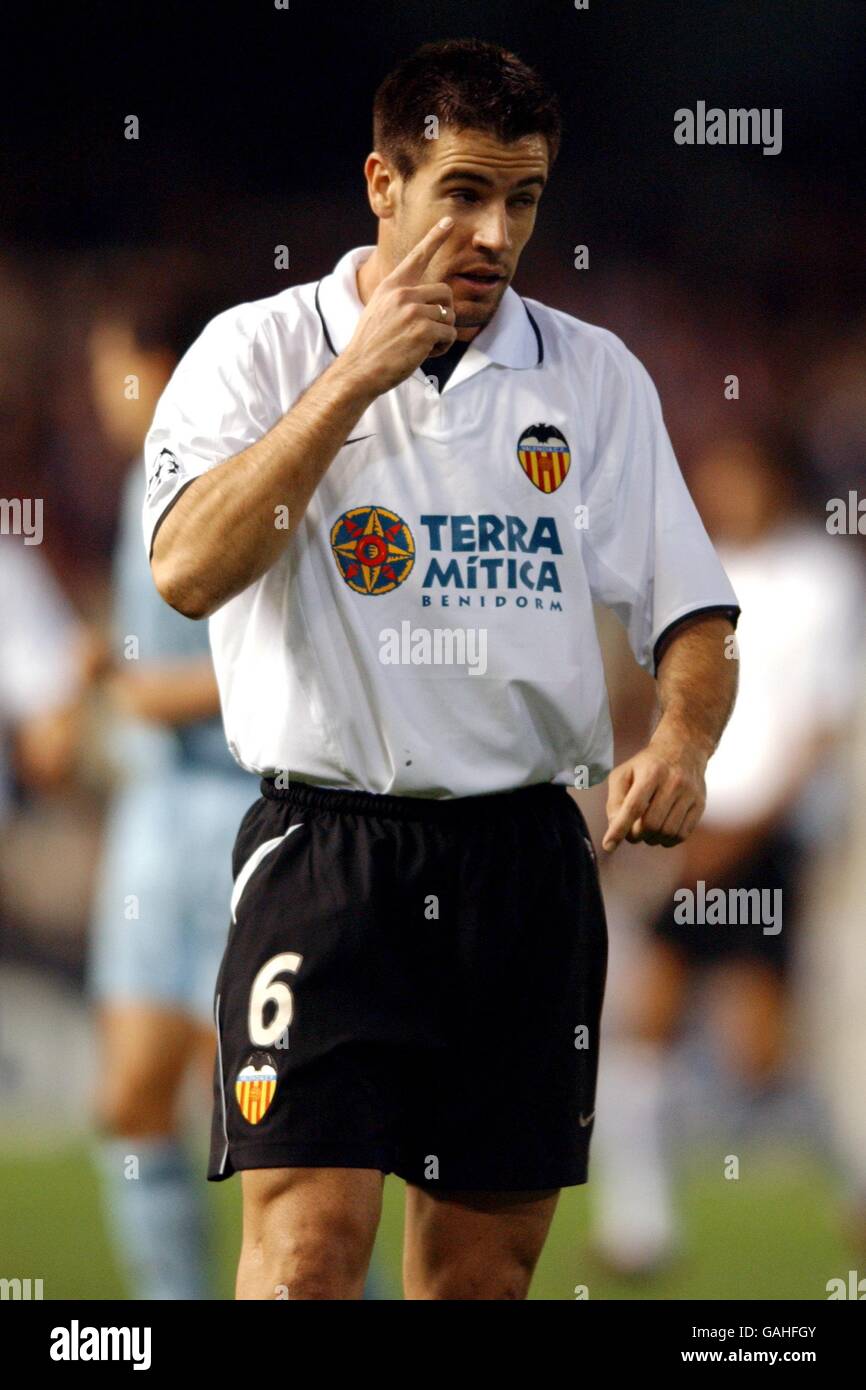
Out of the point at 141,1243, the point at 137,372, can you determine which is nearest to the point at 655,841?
the point at 141,1243

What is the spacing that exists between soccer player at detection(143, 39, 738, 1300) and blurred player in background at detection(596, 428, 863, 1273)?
1881 mm

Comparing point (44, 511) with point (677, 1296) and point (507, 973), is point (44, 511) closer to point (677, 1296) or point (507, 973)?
point (677, 1296)

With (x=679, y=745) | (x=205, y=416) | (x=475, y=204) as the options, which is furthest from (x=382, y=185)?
(x=679, y=745)

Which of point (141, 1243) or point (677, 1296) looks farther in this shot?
point (677, 1296)

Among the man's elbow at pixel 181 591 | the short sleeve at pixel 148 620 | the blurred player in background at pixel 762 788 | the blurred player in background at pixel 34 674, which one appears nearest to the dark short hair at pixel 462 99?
the man's elbow at pixel 181 591

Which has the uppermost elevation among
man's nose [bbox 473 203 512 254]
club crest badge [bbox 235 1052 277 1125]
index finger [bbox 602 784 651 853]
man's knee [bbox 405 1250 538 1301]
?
man's nose [bbox 473 203 512 254]

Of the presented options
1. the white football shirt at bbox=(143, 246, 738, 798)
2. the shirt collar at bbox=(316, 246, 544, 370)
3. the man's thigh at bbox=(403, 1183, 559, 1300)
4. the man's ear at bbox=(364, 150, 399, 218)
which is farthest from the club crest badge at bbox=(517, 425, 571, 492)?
the man's thigh at bbox=(403, 1183, 559, 1300)

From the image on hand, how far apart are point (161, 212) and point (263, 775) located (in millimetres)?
2550

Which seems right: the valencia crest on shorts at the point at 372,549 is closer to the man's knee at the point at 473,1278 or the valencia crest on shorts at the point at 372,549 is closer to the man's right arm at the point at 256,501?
the man's right arm at the point at 256,501

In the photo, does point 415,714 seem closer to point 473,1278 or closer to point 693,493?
point 473,1278

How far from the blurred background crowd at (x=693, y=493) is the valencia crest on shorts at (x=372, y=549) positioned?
1.58 meters

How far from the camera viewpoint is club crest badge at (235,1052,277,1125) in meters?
2.21

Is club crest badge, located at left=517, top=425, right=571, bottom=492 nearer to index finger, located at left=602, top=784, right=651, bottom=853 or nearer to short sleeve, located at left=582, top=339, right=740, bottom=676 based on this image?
short sleeve, located at left=582, top=339, right=740, bottom=676

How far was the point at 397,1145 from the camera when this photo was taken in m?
2.31
